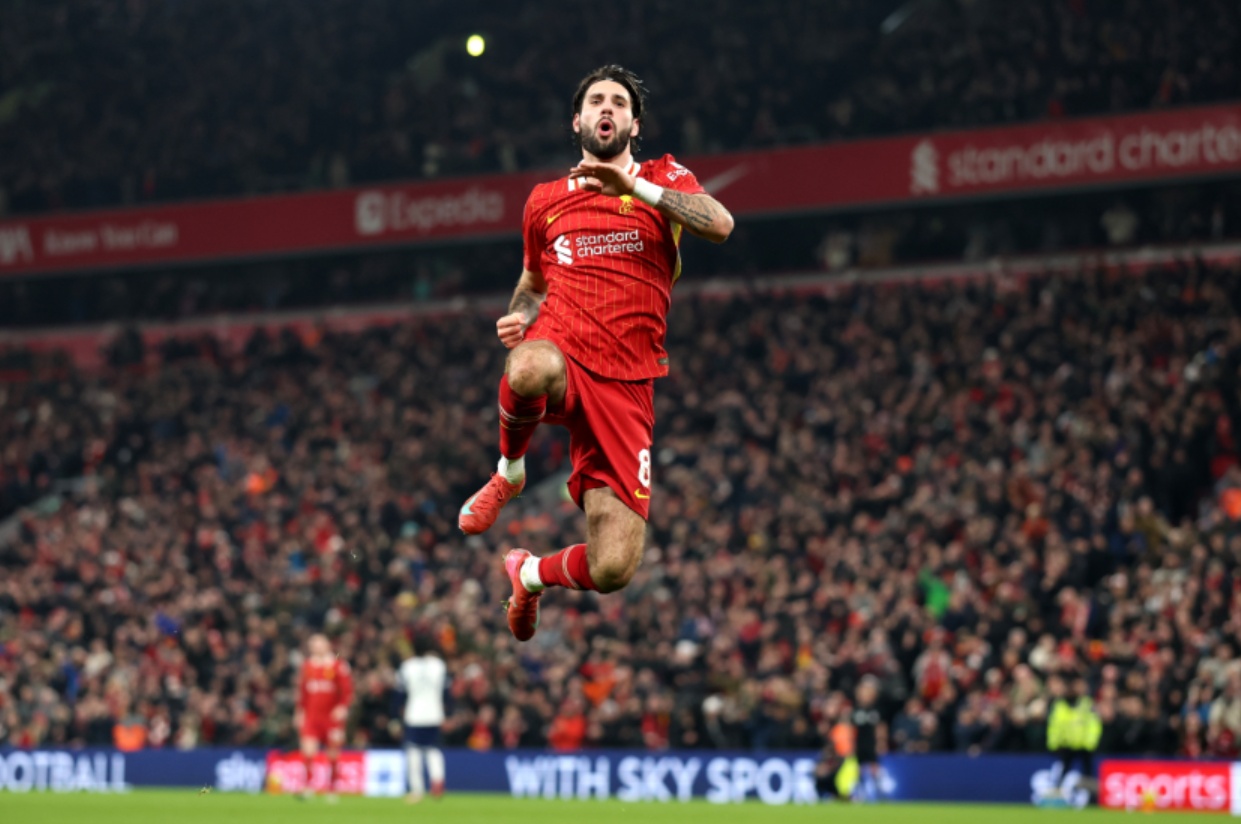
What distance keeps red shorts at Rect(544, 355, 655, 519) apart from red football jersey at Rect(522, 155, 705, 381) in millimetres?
72

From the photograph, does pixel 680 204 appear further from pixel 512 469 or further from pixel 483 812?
pixel 483 812

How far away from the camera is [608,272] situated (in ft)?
28.7

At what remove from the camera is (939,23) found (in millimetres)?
31000

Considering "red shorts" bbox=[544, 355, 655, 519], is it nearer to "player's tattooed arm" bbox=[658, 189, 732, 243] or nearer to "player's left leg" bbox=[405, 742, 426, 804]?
"player's tattooed arm" bbox=[658, 189, 732, 243]

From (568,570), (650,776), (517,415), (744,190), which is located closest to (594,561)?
(568,570)

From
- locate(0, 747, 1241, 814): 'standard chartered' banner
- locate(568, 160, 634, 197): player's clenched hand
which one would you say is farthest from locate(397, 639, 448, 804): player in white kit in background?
locate(568, 160, 634, 197): player's clenched hand

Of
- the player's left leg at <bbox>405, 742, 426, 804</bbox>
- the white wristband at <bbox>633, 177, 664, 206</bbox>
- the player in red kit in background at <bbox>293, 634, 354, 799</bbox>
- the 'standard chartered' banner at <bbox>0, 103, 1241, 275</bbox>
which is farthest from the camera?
the 'standard chartered' banner at <bbox>0, 103, 1241, 275</bbox>

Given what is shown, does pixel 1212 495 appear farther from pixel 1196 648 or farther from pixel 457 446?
pixel 457 446

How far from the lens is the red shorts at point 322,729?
869 inches

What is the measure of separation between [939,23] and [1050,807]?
15.4 metres

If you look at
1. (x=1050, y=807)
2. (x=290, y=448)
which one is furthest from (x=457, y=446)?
(x=1050, y=807)

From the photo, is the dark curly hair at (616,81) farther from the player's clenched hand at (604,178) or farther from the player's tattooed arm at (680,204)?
the player's clenched hand at (604,178)

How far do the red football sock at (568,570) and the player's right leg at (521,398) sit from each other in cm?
37

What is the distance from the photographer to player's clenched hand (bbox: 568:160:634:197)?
25.7ft
